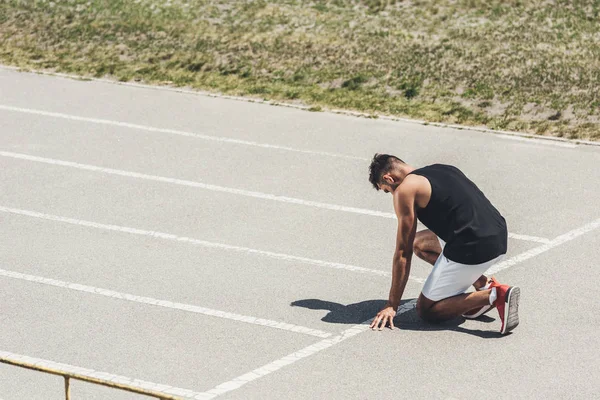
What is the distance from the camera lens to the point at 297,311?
338 inches

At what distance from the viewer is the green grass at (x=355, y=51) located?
1595 centimetres

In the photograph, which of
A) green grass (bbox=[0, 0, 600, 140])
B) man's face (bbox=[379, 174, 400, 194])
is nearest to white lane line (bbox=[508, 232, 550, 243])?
man's face (bbox=[379, 174, 400, 194])

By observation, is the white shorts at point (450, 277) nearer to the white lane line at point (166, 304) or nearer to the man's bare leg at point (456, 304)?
the man's bare leg at point (456, 304)

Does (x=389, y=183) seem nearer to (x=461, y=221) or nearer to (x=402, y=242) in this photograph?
(x=402, y=242)

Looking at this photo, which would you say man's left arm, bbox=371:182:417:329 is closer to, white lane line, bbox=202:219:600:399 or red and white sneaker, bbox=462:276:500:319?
white lane line, bbox=202:219:600:399

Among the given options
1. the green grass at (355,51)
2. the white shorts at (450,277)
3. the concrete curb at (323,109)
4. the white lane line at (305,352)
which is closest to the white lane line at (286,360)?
the white lane line at (305,352)

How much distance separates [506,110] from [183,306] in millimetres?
8398

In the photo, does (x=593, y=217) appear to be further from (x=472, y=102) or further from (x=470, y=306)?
(x=472, y=102)

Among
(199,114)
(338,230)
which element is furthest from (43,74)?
(338,230)

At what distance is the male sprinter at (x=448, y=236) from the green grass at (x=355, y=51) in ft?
23.5

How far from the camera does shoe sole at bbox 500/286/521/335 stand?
7.91 metres

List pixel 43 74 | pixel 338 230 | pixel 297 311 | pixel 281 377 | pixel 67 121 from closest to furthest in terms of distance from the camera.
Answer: pixel 281 377
pixel 297 311
pixel 338 230
pixel 67 121
pixel 43 74

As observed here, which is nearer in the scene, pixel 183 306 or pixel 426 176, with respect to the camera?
pixel 426 176

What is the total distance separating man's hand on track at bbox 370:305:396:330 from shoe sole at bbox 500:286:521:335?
869 mm
